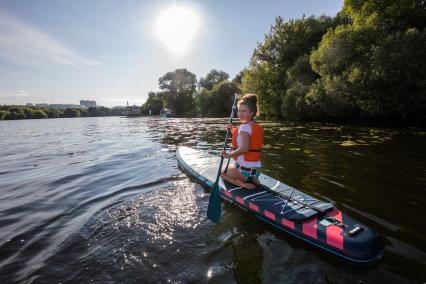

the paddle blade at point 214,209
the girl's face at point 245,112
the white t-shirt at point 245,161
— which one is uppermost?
the girl's face at point 245,112

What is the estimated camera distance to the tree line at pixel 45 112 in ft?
278

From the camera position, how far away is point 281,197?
5141mm

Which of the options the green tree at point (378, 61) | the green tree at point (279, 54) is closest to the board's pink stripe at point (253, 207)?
the green tree at point (378, 61)

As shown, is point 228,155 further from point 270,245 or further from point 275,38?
point 275,38

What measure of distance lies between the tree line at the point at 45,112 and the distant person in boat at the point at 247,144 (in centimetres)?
10021

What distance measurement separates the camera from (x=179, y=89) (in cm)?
8544

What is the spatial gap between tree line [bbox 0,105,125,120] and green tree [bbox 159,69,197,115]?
160 ft

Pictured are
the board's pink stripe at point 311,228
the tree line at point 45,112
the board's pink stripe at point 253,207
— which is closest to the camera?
the board's pink stripe at point 311,228

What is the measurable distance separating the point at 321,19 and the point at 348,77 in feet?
69.5

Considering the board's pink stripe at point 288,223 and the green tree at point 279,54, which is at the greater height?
the green tree at point 279,54

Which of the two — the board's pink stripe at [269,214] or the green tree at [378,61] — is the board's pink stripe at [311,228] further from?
the green tree at [378,61]

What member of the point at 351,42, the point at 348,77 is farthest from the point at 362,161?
the point at 351,42

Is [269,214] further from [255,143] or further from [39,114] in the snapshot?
[39,114]

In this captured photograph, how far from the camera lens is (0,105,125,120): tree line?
84.8 m
